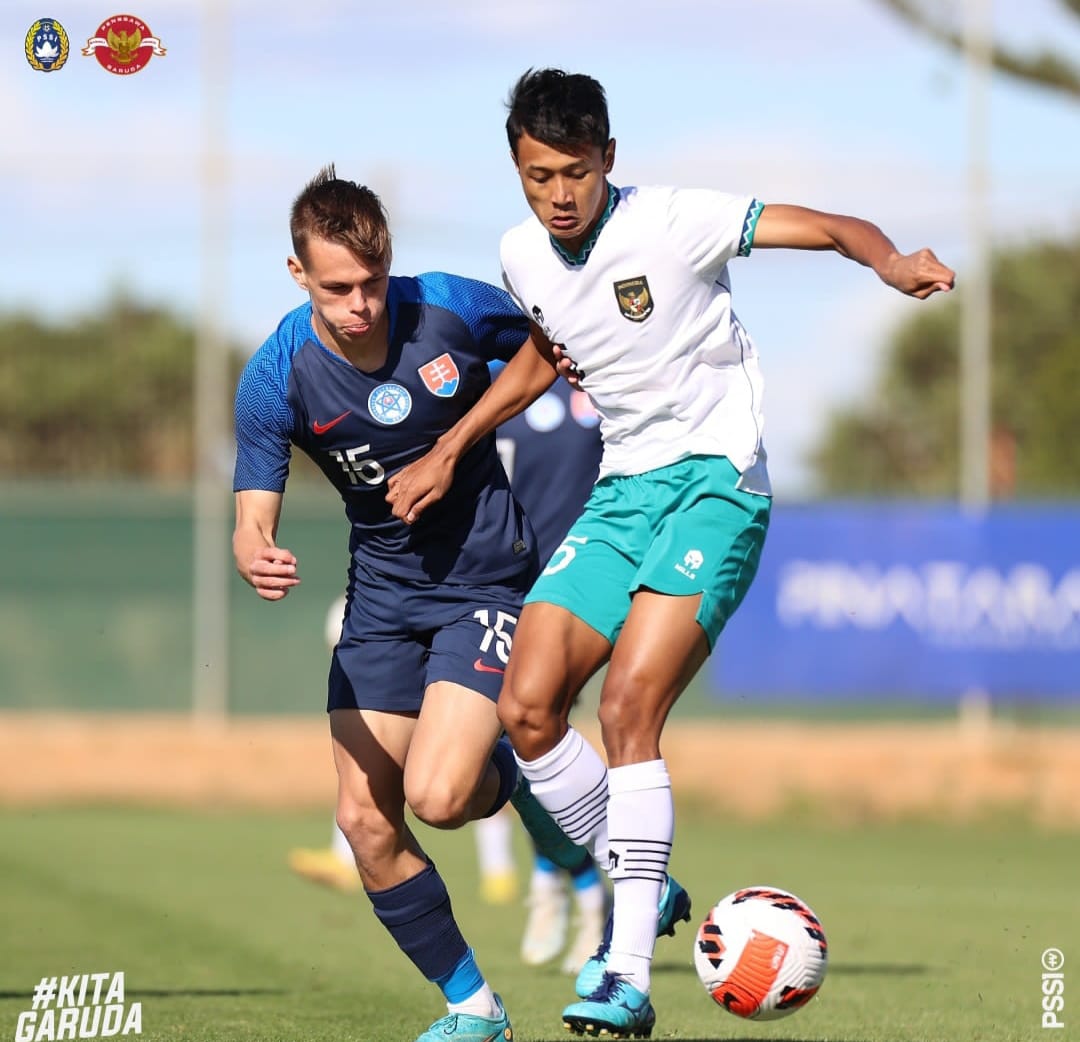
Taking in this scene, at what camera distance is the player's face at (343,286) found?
6.19 meters

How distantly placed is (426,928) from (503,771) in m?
0.63

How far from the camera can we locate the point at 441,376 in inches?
258

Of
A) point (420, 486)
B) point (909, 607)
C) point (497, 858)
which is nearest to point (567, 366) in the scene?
point (420, 486)

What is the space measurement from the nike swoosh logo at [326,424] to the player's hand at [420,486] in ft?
0.88

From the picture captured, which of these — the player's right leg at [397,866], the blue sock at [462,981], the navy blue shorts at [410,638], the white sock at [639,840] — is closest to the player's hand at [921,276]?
the white sock at [639,840]

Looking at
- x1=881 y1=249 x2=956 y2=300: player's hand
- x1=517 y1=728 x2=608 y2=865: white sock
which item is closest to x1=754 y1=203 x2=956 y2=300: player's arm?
x1=881 y1=249 x2=956 y2=300: player's hand

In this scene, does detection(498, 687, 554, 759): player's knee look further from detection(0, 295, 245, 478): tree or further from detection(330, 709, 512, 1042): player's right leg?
detection(0, 295, 245, 478): tree

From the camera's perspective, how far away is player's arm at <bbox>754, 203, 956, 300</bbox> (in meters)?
5.59

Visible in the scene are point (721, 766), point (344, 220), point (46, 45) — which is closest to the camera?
point (344, 220)

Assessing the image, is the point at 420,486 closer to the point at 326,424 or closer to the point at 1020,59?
the point at 326,424

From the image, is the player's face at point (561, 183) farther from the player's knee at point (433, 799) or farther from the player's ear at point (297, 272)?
the player's knee at point (433, 799)

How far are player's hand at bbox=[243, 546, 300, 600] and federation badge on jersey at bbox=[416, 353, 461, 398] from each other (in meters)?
0.82

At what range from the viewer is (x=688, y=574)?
598cm

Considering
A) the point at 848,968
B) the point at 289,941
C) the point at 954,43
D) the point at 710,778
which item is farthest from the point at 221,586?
the point at 848,968
